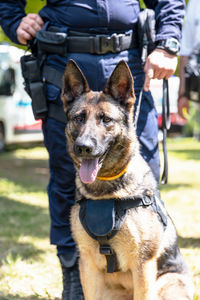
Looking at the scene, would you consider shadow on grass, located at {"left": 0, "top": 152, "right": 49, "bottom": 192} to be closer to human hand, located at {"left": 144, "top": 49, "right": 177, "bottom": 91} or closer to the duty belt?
the duty belt

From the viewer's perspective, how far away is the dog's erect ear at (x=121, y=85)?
2.57m

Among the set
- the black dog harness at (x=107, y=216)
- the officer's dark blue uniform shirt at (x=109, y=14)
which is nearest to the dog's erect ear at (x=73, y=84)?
the officer's dark blue uniform shirt at (x=109, y=14)

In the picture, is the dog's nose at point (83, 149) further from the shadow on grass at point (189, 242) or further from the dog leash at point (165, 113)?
the shadow on grass at point (189, 242)

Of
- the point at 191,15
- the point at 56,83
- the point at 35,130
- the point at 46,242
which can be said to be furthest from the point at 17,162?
the point at 56,83

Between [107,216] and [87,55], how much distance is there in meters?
1.08

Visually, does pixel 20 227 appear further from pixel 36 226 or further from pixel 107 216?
pixel 107 216

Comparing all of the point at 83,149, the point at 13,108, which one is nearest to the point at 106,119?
the point at 83,149

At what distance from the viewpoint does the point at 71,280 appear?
320 centimetres

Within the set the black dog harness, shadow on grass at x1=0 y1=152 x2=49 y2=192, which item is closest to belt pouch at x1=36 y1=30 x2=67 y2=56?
the black dog harness

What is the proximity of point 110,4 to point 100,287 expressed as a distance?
1.87 metres

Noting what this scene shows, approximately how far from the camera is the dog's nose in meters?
2.43

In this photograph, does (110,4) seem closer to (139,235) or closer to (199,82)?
(139,235)

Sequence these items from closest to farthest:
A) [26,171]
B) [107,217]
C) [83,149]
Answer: [83,149] < [107,217] < [26,171]

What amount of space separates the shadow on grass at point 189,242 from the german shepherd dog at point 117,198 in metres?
1.76
